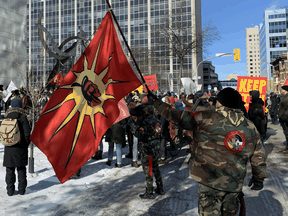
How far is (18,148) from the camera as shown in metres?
5.05

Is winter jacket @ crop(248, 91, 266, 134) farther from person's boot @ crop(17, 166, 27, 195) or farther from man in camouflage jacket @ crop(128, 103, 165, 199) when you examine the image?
person's boot @ crop(17, 166, 27, 195)

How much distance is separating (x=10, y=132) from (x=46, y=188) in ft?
5.07

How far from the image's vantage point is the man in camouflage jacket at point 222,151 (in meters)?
2.65

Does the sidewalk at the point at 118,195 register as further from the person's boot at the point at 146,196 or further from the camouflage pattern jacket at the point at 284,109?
the camouflage pattern jacket at the point at 284,109

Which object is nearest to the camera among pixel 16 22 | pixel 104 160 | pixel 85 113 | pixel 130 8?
pixel 85 113

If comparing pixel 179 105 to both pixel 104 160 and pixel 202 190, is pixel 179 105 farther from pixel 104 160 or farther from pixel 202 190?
pixel 202 190

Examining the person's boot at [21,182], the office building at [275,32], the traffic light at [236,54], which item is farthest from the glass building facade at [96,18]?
the office building at [275,32]

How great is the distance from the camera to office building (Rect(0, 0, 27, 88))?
22047mm

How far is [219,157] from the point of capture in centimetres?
268

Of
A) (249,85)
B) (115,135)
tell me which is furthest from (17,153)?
(249,85)

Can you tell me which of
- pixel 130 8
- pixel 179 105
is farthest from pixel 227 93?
pixel 130 8

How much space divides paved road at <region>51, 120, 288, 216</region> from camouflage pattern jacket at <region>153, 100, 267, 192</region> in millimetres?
1939

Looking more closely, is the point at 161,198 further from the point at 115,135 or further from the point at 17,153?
the point at 17,153

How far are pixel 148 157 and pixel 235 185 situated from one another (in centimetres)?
243
